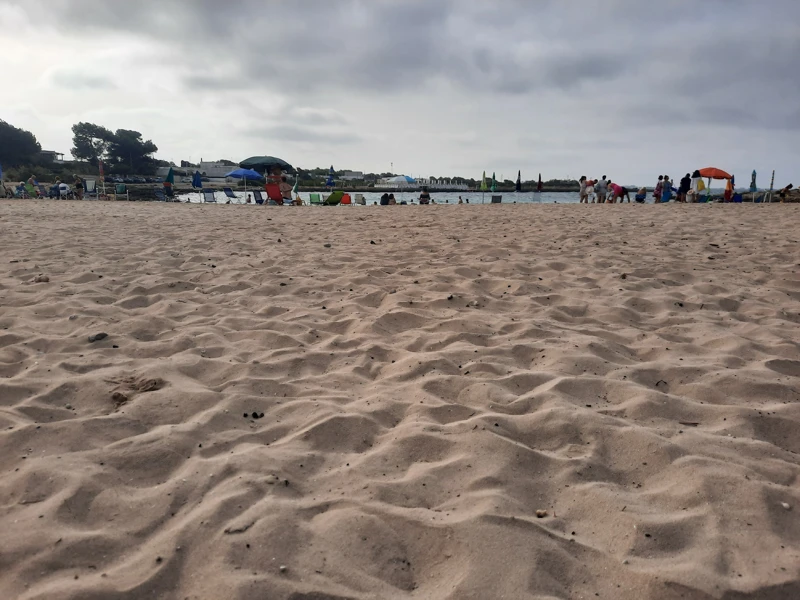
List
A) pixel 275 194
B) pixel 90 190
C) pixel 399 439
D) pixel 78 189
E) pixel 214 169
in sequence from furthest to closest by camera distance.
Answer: pixel 214 169 < pixel 90 190 < pixel 78 189 < pixel 275 194 < pixel 399 439

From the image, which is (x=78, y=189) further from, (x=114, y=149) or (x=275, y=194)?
(x=114, y=149)

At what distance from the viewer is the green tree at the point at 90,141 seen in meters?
89.5

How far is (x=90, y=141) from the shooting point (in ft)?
296

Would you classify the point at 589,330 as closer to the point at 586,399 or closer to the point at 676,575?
the point at 586,399

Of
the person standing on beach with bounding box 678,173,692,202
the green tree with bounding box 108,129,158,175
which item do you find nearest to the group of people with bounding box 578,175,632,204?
the person standing on beach with bounding box 678,173,692,202

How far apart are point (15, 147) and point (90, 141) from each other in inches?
679

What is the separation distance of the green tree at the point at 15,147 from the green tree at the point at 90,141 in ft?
42.3

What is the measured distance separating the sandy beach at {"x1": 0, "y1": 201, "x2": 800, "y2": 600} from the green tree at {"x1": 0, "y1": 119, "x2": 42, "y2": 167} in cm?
8799

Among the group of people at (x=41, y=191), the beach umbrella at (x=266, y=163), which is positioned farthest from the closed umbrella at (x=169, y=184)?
the group of people at (x=41, y=191)

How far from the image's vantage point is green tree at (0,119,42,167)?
7274 cm

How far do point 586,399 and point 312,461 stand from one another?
4.58ft

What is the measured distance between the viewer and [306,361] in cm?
304

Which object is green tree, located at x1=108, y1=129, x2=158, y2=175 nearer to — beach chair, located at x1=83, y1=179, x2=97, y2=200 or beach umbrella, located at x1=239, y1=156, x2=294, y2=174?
beach chair, located at x1=83, y1=179, x2=97, y2=200

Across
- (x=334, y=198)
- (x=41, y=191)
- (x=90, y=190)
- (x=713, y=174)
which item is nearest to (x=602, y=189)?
(x=713, y=174)
